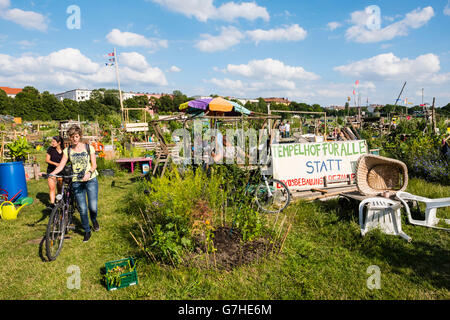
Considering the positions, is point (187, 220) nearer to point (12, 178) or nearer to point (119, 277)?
point (119, 277)

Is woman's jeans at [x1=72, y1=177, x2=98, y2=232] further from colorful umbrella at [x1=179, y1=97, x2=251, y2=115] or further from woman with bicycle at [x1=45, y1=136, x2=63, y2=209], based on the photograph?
colorful umbrella at [x1=179, y1=97, x2=251, y2=115]

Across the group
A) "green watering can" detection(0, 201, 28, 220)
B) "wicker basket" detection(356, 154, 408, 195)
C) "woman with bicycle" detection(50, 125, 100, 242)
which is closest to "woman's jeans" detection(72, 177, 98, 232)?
"woman with bicycle" detection(50, 125, 100, 242)

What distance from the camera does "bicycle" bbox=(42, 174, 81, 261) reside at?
4113 millimetres

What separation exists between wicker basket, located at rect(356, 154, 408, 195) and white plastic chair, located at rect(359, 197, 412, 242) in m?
0.84

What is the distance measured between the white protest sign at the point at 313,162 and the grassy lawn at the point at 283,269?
1.53m

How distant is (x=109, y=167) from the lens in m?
10.5

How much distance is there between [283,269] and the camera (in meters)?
3.64

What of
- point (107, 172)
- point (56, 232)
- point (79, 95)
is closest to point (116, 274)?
point (56, 232)

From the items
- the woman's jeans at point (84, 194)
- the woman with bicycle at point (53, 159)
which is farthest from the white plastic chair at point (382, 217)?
Result: the woman with bicycle at point (53, 159)

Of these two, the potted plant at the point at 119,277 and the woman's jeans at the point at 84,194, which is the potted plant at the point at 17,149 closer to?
the woman's jeans at the point at 84,194

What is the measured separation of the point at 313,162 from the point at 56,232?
Answer: 5508 mm
